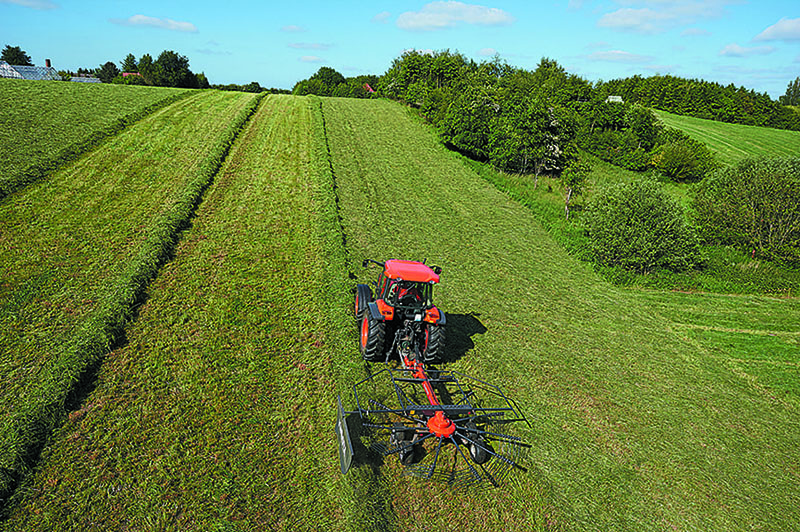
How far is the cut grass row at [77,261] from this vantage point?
8164 mm

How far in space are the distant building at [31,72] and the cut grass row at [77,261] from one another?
131 feet

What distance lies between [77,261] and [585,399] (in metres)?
14.1

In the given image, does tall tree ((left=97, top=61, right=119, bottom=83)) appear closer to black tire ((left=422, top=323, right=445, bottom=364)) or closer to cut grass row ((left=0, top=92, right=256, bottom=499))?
cut grass row ((left=0, top=92, right=256, bottom=499))

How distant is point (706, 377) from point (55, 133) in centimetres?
2968

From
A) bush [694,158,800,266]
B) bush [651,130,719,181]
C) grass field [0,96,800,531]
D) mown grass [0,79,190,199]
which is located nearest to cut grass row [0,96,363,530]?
grass field [0,96,800,531]

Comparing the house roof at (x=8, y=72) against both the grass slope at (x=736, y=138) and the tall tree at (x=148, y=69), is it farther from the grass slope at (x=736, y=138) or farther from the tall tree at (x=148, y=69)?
the grass slope at (x=736, y=138)

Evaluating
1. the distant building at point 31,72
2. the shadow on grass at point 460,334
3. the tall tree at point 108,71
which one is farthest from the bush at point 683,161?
the tall tree at point 108,71

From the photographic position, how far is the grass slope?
48.8 meters

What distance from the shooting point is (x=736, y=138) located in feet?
179

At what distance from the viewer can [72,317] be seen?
1054 centimetres

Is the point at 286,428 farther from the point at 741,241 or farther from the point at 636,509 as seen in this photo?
the point at 741,241

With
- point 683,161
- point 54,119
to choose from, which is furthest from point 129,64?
point 683,161

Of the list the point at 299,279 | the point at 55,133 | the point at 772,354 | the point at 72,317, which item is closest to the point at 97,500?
the point at 72,317

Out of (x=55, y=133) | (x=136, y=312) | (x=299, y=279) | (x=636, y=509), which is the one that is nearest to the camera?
(x=636, y=509)
